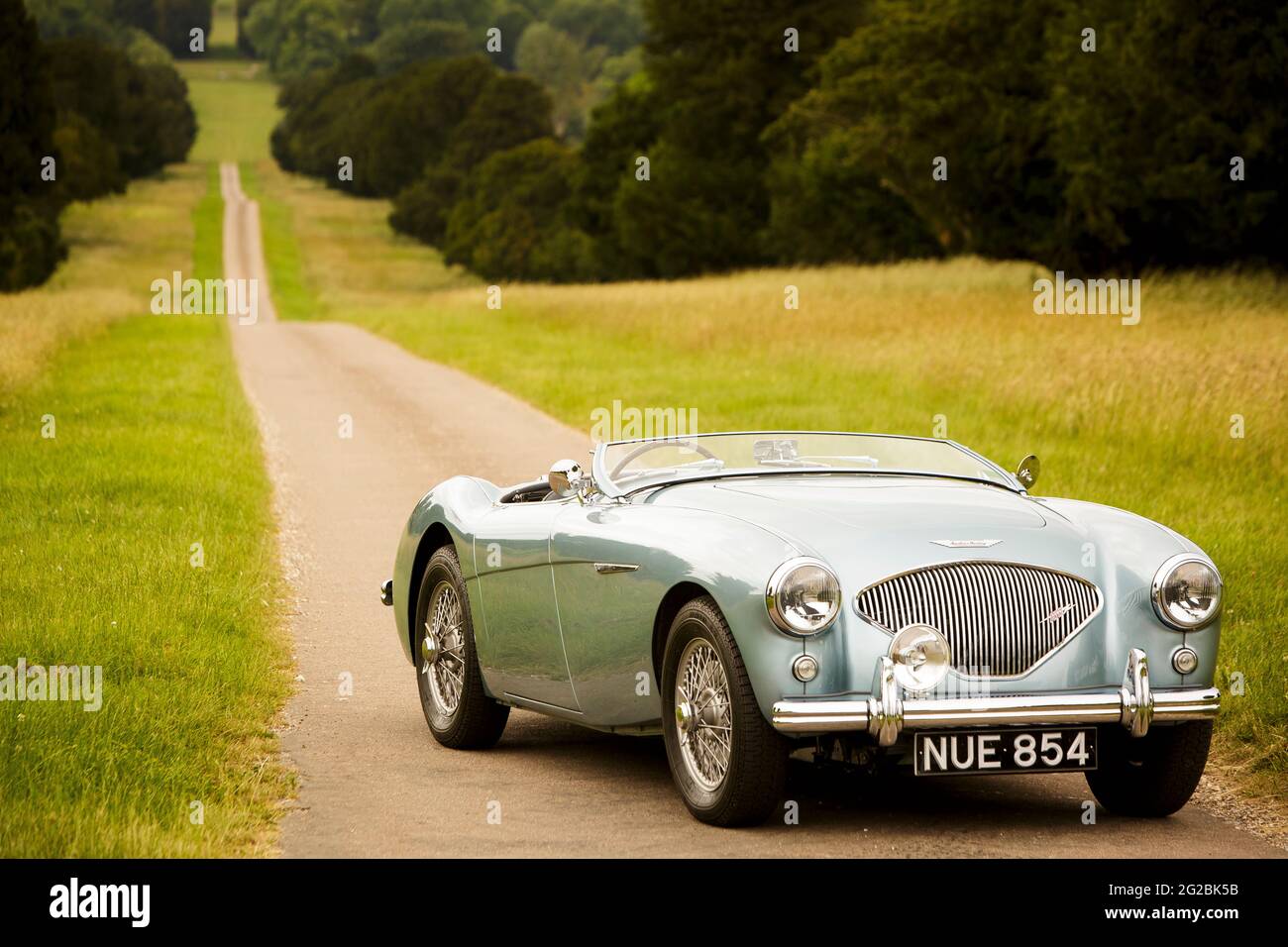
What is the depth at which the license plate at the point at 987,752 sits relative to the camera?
215 inches

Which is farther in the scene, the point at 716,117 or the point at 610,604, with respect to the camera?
Result: the point at 716,117

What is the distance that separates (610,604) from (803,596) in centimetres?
103

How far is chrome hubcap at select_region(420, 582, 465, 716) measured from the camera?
7387mm

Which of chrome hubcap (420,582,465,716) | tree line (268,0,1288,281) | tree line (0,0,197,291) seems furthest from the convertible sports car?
tree line (0,0,197,291)

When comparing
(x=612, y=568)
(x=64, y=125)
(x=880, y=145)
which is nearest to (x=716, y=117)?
(x=880, y=145)

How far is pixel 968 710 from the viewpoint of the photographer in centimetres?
537

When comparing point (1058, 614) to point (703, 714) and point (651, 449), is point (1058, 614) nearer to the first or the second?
point (703, 714)

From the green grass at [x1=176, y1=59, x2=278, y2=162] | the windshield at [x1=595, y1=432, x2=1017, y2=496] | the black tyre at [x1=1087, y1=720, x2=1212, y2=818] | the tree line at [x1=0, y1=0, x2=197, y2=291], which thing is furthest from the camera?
the green grass at [x1=176, y1=59, x2=278, y2=162]

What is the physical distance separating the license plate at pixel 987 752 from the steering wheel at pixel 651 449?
191 cm

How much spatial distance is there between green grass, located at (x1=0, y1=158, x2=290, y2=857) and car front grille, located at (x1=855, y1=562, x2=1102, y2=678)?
218cm

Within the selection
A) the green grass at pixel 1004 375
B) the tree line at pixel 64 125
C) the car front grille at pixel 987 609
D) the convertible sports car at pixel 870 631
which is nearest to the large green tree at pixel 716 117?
the tree line at pixel 64 125

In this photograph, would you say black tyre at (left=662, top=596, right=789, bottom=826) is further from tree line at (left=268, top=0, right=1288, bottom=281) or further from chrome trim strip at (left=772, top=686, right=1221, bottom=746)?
tree line at (left=268, top=0, right=1288, bottom=281)

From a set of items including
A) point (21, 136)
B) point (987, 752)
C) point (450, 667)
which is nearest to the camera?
point (987, 752)
